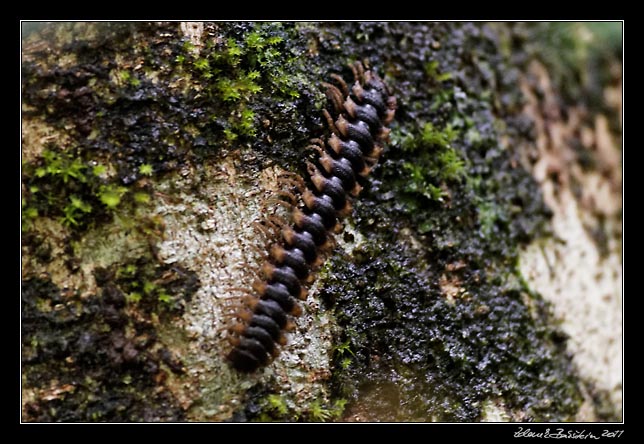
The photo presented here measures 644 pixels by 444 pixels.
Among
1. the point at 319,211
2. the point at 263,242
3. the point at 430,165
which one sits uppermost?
the point at 430,165

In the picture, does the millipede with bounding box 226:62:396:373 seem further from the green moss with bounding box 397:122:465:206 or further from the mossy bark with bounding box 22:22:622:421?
the green moss with bounding box 397:122:465:206

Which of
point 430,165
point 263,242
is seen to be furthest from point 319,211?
point 430,165

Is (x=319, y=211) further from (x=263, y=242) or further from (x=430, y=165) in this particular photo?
(x=430, y=165)

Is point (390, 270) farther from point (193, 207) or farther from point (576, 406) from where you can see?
point (576, 406)

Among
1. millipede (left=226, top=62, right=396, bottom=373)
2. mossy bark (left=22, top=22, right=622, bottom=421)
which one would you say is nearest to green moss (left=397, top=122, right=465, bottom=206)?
mossy bark (left=22, top=22, right=622, bottom=421)

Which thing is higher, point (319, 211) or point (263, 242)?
point (319, 211)

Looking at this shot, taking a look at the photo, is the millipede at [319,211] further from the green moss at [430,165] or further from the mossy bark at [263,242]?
the green moss at [430,165]

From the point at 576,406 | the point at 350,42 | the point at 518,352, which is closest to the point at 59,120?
the point at 350,42

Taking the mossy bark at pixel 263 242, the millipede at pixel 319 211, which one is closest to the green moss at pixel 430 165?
the mossy bark at pixel 263 242
